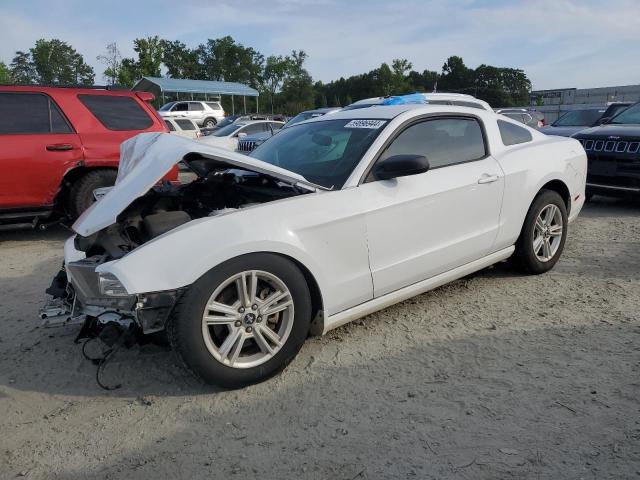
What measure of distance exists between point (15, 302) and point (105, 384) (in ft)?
6.20

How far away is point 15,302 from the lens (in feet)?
14.0

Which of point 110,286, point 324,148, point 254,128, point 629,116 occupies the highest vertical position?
point 254,128

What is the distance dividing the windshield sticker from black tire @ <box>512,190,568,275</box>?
1.60m

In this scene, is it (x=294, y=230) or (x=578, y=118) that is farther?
(x=578, y=118)

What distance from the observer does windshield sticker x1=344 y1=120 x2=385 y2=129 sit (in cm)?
358

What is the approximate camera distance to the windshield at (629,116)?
26.2 ft

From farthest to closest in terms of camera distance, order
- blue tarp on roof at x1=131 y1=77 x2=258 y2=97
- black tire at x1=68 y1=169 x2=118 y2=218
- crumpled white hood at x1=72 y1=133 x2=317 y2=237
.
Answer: blue tarp on roof at x1=131 y1=77 x2=258 y2=97, black tire at x1=68 y1=169 x2=118 y2=218, crumpled white hood at x1=72 y1=133 x2=317 y2=237

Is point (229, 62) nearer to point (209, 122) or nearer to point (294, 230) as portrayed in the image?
point (209, 122)

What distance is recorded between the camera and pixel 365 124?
3670mm

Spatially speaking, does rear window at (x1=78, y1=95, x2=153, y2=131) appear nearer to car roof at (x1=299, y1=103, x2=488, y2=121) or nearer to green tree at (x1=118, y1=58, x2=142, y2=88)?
car roof at (x1=299, y1=103, x2=488, y2=121)

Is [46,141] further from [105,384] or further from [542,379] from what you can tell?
[542,379]

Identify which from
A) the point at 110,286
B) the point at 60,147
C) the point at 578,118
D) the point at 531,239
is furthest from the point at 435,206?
the point at 578,118

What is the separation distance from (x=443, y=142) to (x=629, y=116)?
241 inches

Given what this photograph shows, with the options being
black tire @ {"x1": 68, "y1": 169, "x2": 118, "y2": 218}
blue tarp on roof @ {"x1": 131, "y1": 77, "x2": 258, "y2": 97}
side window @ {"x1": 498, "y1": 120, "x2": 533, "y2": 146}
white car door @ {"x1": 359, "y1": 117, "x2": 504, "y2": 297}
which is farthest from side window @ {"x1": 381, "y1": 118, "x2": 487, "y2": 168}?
blue tarp on roof @ {"x1": 131, "y1": 77, "x2": 258, "y2": 97}
